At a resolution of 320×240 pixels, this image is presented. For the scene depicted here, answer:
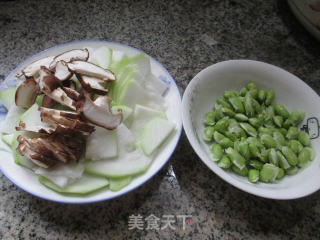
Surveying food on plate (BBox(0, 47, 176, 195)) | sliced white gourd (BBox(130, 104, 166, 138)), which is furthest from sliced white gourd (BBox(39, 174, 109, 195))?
sliced white gourd (BBox(130, 104, 166, 138))

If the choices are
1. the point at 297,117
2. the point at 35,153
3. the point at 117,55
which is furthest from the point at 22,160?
the point at 297,117

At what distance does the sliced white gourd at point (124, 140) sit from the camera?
2.97 ft

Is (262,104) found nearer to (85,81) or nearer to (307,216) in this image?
(307,216)

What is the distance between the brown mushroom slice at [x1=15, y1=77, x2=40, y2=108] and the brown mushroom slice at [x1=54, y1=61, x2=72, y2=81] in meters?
0.09

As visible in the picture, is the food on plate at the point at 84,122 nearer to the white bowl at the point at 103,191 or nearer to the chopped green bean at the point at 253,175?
the white bowl at the point at 103,191

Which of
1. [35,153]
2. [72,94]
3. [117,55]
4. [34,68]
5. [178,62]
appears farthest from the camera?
[178,62]

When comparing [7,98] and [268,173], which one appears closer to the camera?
[268,173]

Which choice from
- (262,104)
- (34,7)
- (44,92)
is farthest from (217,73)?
(34,7)

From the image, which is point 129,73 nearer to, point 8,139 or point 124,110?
point 124,110

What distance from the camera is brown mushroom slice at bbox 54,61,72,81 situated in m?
0.95

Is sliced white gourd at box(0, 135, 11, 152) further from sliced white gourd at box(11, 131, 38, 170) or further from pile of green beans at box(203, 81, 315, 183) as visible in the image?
pile of green beans at box(203, 81, 315, 183)

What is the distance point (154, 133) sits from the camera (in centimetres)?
94

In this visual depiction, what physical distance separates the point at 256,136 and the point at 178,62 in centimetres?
60

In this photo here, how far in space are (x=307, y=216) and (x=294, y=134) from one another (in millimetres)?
292
